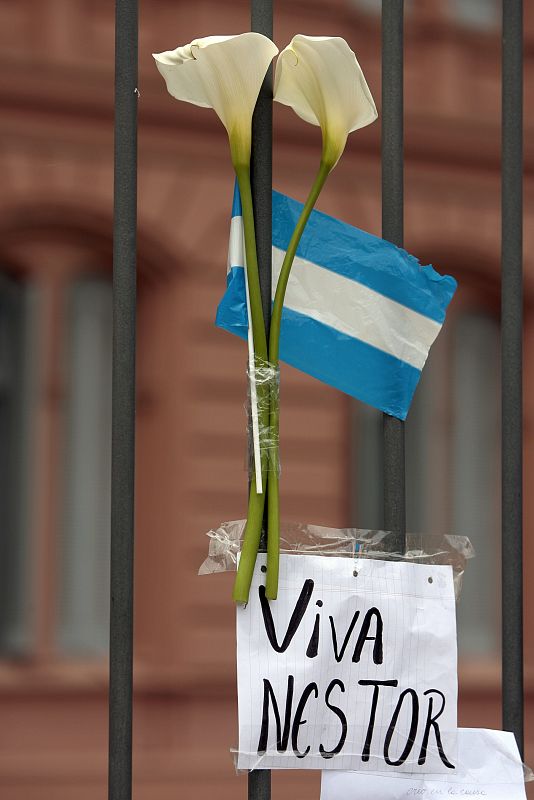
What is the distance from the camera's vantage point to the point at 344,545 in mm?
853

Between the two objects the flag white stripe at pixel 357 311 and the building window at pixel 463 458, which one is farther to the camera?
the building window at pixel 463 458

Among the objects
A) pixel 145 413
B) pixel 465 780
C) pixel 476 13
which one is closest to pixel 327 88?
pixel 465 780

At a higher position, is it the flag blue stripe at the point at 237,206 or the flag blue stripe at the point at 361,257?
the flag blue stripe at the point at 237,206

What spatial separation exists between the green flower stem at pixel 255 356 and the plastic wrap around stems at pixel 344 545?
0.6 inches

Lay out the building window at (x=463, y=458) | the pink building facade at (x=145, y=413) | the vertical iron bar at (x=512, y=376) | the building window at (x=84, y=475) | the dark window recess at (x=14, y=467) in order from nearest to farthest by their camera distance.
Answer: the vertical iron bar at (x=512, y=376) → the pink building facade at (x=145, y=413) → the dark window recess at (x=14, y=467) → the building window at (x=84, y=475) → the building window at (x=463, y=458)

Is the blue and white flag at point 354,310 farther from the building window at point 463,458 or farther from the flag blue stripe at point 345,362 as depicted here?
the building window at point 463,458

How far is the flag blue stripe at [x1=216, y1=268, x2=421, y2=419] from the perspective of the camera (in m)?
0.87

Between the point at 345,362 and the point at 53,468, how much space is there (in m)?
4.19

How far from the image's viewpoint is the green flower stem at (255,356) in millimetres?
800

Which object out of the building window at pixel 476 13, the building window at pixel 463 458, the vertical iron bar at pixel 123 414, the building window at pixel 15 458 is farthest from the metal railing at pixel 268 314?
the building window at pixel 476 13

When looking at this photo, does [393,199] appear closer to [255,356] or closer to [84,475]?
[255,356]

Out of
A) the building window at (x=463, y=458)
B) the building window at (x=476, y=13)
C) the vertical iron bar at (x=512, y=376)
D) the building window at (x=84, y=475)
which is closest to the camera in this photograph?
the vertical iron bar at (x=512, y=376)

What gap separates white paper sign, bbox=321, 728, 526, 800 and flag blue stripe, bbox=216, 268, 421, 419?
0.77 ft

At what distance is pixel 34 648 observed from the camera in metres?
4.88
